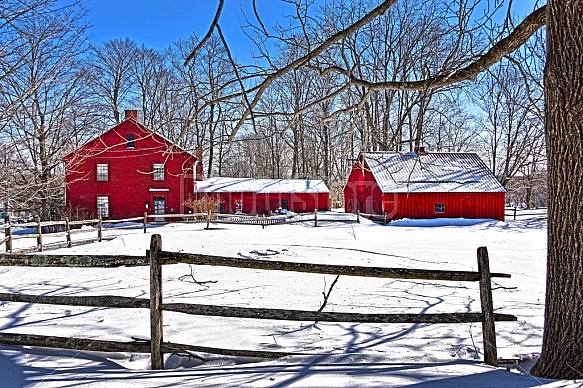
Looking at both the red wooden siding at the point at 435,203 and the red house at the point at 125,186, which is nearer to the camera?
the red wooden siding at the point at 435,203

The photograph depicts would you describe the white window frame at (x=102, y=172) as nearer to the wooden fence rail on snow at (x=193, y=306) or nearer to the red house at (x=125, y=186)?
the red house at (x=125, y=186)

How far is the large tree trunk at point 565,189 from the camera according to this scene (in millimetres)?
2977

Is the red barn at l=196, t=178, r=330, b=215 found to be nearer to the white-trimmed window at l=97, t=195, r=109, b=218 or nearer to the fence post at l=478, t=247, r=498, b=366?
the white-trimmed window at l=97, t=195, r=109, b=218

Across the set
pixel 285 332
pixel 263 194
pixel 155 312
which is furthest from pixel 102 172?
pixel 155 312

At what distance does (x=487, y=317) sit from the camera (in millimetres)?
3568

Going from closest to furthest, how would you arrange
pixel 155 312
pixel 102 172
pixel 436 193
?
pixel 155 312 < pixel 436 193 < pixel 102 172

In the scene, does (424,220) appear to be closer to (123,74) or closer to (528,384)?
(528,384)

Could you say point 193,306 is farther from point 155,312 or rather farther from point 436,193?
point 436,193

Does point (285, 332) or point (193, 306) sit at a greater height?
point (193, 306)

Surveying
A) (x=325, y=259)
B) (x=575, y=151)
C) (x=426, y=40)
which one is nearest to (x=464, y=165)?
(x=325, y=259)

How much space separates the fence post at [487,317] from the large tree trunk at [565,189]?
373 millimetres

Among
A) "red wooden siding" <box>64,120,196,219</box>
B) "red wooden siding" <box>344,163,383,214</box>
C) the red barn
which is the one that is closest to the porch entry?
"red wooden siding" <box>64,120,196,219</box>

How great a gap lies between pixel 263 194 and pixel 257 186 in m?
0.98

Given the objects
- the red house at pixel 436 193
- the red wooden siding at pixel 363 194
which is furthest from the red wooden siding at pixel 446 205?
the red wooden siding at pixel 363 194
